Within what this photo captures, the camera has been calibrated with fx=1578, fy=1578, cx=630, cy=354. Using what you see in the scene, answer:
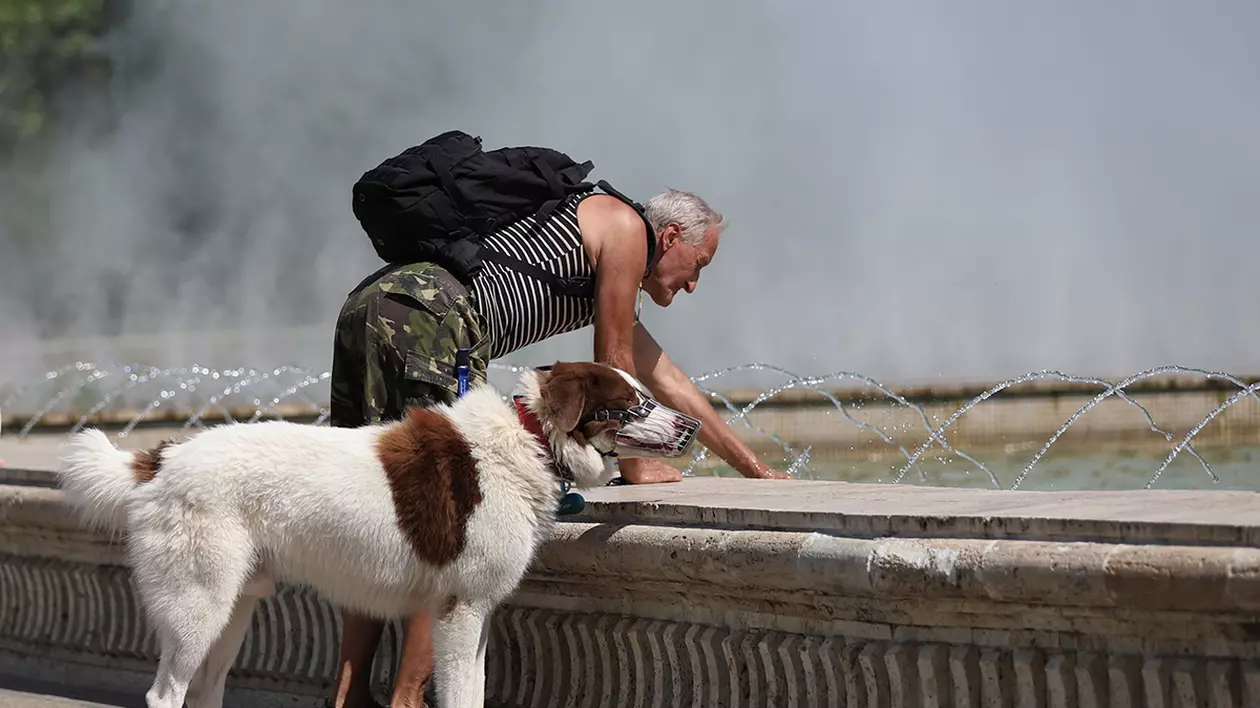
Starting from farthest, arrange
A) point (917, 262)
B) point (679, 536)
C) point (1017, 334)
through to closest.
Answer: point (917, 262) → point (1017, 334) → point (679, 536)

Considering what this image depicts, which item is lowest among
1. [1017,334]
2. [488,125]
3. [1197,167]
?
[1017,334]

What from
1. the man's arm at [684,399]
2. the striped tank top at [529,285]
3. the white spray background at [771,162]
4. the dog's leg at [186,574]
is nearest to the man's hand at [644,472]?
the man's arm at [684,399]

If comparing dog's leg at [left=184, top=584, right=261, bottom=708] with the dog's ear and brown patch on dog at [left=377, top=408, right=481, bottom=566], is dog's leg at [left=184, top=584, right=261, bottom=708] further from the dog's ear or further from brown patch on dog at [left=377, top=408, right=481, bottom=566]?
the dog's ear

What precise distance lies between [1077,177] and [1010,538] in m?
15.0

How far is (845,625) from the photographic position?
3.24 m

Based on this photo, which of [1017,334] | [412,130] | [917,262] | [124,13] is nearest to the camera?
[1017,334]

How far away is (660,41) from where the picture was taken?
75.7ft

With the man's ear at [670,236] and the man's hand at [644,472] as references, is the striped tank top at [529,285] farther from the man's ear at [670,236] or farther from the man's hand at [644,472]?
the man's hand at [644,472]

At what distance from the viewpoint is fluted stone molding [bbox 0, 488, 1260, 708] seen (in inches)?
106

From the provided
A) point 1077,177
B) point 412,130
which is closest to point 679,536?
point 1077,177

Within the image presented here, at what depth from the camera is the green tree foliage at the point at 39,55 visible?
2769 centimetres

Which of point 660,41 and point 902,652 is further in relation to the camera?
point 660,41

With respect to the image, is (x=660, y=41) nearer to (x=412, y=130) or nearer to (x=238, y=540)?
(x=412, y=130)

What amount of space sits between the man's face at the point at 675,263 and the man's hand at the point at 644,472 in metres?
0.48
